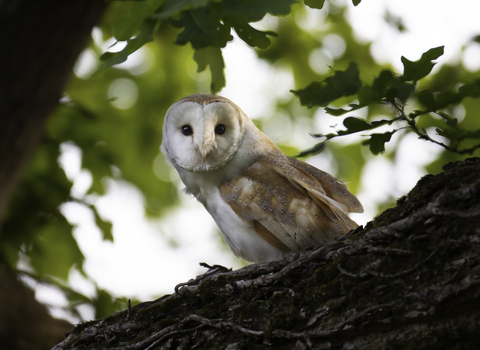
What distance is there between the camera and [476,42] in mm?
2963

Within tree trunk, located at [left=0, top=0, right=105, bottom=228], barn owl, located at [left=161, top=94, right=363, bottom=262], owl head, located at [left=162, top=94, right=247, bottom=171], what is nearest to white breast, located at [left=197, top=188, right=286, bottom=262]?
barn owl, located at [left=161, top=94, right=363, bottom=262]

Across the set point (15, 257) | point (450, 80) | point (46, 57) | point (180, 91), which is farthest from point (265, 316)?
point (180, 91)

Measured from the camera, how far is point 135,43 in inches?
46.5

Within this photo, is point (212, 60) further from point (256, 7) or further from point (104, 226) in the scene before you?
point (104, 226)

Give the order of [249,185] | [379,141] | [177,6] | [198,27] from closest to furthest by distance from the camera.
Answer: [177,6] → [198,27] → [379,141] → [249,185]

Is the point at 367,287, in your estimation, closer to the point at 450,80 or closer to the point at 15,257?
the point at 450,80

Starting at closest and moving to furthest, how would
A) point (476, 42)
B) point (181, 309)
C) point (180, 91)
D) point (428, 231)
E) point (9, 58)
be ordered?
point (428, 231) < point (181, 309) < point (9, 58) < point (476, 42) < point (180, 91)

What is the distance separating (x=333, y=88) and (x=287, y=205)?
0.70 metres

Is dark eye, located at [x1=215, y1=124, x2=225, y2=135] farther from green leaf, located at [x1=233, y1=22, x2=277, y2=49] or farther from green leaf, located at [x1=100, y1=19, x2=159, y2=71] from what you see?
green leaf, located at [x1=100, y1=19, x2=159, y2=71]

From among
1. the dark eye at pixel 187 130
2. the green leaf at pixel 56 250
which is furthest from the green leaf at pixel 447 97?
the green leaf at pixel 56 250

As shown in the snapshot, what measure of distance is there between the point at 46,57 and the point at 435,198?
7.20 feet

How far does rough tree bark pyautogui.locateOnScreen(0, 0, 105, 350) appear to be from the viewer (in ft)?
7.84

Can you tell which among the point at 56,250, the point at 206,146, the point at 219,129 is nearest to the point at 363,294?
the point at 206,146

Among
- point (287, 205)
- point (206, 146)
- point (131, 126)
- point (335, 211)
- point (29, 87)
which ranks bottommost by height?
point (335, 211)
